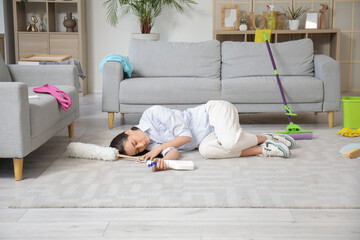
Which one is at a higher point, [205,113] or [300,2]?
[300,2]

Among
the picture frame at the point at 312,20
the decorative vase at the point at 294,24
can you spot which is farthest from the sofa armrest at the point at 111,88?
the picture frame at the point at 312,20

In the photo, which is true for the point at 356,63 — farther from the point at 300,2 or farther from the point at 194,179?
the point at 194,179

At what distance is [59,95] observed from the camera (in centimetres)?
308

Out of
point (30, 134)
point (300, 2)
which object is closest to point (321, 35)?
point (300, 2)

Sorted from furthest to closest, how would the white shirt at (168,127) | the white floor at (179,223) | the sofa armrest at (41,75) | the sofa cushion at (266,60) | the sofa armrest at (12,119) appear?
the sofa cushion at (266,60) → the sofa armrest at (41,75) → the white shirt at (168,127) → the sofa armrest at (12,119) → the white floor at (179,223)

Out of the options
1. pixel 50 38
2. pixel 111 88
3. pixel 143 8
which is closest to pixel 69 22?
pixel 50 38

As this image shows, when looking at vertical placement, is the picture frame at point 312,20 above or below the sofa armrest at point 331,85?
above

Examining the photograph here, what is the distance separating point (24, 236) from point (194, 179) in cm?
95

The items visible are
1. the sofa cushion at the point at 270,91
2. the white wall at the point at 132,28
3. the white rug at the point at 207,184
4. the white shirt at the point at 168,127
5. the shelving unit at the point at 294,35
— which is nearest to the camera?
the white rug at the point at 207,184

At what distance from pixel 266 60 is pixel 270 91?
464mm

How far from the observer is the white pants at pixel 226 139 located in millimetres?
2764

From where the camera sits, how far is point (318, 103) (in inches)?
153

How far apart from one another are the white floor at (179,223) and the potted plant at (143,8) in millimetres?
4009

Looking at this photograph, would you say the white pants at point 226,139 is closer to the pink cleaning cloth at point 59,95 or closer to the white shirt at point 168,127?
the white shirt at point 168,127
